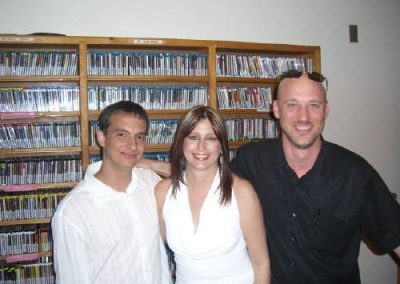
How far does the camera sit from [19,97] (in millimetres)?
2523

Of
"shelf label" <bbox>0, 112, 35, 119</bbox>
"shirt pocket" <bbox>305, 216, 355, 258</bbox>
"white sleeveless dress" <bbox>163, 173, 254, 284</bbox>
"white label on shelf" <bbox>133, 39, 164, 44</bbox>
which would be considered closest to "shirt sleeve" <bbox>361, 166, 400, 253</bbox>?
"shirt pocket" <bbox>305, 216, 355, 258</bbox>

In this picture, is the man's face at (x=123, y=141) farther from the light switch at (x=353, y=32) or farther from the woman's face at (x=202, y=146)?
the light switch at (x=353, y=32)

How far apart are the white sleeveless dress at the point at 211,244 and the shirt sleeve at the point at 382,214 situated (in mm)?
791

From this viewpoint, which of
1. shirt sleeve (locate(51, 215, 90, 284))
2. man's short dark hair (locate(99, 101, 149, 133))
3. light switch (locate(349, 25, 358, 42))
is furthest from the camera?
light switch (locate(349, 25, 358, 42))

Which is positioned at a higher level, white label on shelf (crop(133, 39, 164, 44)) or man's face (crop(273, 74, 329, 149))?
white label on shelf (crop(133, 39, 164, 44))

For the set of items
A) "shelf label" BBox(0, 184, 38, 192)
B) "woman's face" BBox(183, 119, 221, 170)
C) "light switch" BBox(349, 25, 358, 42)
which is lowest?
"shelf label" BBox(0, 184, 38, 192)

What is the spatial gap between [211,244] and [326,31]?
3.14m

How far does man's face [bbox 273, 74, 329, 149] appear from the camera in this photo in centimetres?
163

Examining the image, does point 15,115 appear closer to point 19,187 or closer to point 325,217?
point 19,187

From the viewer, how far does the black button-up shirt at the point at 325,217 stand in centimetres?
162

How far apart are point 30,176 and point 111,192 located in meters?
1.39

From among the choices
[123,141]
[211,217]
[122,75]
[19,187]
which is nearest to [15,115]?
[19,187]

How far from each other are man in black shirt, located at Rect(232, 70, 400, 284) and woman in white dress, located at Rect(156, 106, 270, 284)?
7.0 inches

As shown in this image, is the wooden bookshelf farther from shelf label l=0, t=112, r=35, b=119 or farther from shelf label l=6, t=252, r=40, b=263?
shelf label l=6, t=252, r=40, b=263
